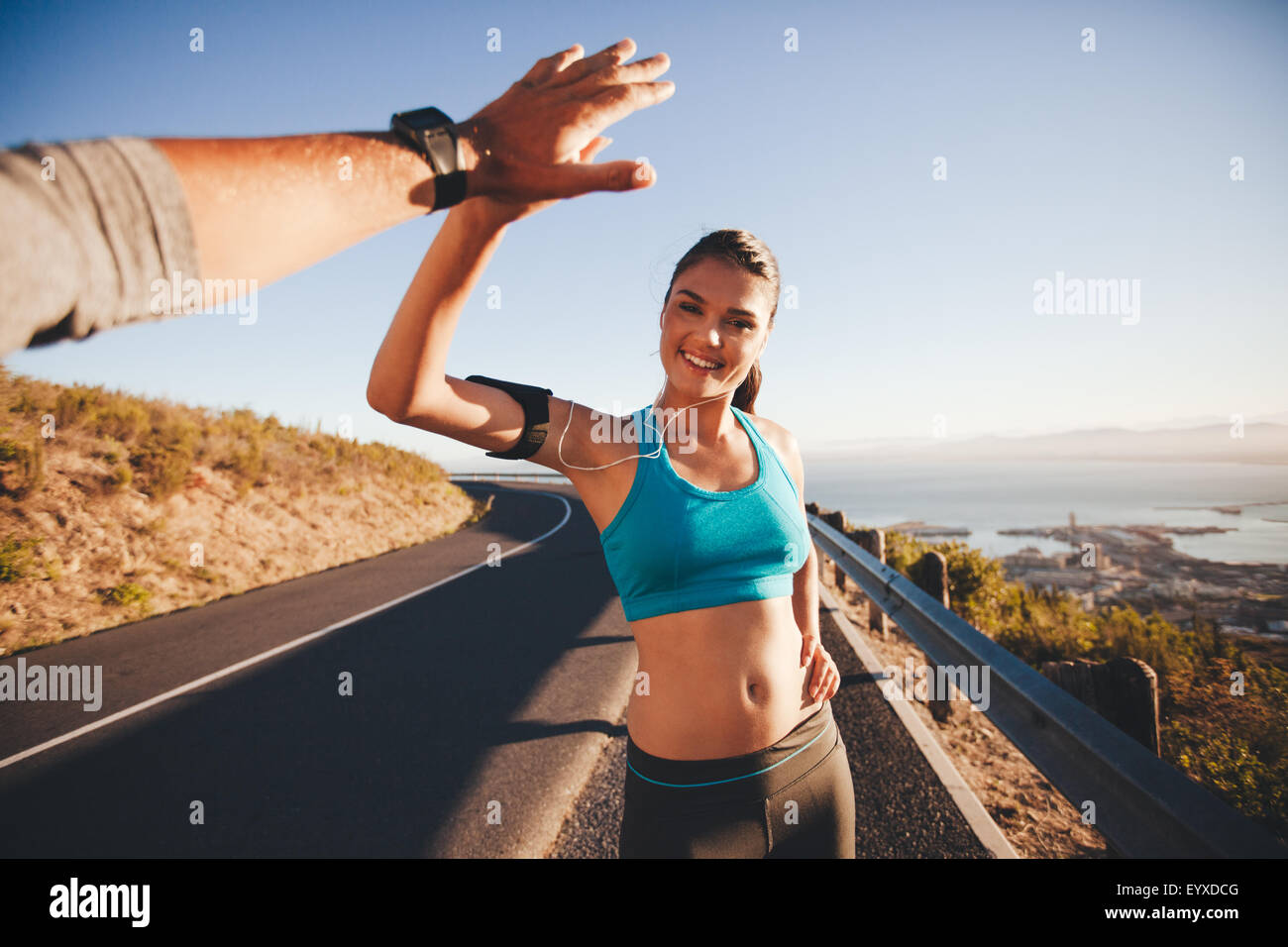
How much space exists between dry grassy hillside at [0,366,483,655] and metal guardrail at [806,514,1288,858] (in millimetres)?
10123

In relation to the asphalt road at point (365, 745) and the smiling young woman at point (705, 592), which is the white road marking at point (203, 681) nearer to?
the asphalt road at point (365, 745)

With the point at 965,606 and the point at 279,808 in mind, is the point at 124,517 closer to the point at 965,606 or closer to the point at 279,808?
the point at 279,808

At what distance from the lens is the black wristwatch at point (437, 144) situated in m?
0.86

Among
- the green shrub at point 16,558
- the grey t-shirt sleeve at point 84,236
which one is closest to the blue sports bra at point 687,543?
the grey t-shirt sleeve at point 84,236

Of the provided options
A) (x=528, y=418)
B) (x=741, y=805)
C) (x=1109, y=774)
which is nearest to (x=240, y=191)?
(x=528, y=418)

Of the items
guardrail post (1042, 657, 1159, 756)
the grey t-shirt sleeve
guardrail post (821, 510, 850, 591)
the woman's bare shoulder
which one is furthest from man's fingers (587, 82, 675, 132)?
guardrail post (821, 510, 850, 591)

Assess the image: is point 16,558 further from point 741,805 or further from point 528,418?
point 741,805

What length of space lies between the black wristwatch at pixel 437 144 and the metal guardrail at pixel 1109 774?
1.78m

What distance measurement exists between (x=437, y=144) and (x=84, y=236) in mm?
469

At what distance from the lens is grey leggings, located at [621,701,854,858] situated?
1.58 meters

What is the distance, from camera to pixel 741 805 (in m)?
1.60

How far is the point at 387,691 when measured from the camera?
16.8ft

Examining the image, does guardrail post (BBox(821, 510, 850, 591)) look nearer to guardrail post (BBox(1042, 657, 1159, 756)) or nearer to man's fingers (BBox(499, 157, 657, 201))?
guardrail post (BBox(1042, 657, 1159, 756))

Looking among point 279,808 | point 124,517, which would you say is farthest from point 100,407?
point 279,808
